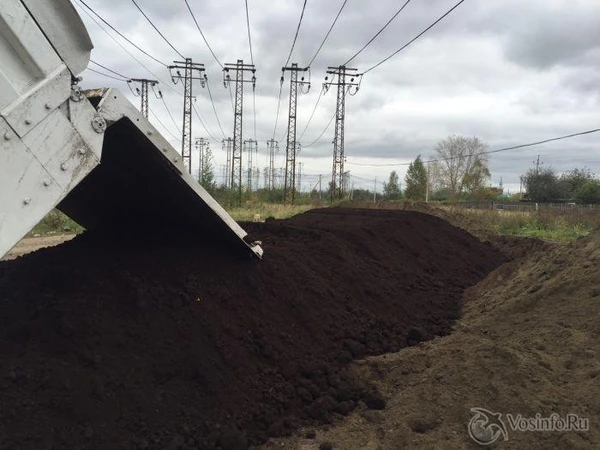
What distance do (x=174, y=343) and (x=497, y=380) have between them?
2605mm

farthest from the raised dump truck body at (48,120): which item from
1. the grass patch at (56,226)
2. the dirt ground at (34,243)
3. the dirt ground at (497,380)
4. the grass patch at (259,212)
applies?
the grass patch at (259,212)

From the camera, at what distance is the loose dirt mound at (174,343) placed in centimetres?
323

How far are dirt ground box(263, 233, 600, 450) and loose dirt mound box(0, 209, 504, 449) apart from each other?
295 mm

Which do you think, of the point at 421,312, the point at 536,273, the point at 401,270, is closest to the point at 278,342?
the point at 421,312

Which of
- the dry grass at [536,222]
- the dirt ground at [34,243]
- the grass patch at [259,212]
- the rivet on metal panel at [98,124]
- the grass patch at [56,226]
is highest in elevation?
the rivet on metal panel at [98,124]

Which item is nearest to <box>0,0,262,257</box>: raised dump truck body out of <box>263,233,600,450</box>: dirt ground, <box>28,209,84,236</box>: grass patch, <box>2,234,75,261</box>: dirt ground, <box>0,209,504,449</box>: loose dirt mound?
<box>0,209,504,449</box>: loose dirt mound

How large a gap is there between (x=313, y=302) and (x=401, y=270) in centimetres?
392

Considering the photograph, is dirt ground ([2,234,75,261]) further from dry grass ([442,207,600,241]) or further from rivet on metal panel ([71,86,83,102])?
dry grass ([442,207,600,241])

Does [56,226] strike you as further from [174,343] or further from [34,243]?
[174,343]

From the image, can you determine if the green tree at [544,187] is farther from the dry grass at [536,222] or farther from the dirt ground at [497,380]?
the dirt ground at [497,380]

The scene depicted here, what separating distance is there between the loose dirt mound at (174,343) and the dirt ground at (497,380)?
295 millimetres

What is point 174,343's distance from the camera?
405 cm

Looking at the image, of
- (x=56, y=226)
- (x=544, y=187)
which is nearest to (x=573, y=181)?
(x=544, y=187)

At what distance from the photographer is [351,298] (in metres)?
6.51
